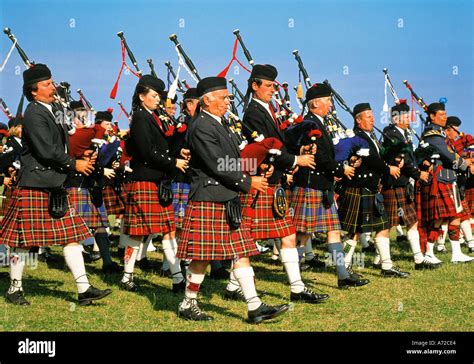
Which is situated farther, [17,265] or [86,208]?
[86,208]

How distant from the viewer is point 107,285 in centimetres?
673

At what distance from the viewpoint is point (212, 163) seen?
16.1ft

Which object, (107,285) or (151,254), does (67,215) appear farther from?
(151,254)

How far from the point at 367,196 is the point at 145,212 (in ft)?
8.27

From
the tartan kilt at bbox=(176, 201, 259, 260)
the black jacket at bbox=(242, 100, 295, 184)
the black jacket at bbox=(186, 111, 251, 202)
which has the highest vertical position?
the black jacket at bbox=(242, 100, 295, 184)

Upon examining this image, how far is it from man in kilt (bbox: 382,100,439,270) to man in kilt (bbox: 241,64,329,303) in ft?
6.77

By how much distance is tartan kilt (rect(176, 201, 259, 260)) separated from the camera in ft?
16.2

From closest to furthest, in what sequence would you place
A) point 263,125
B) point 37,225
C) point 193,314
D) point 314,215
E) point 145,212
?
point 193,314, point 37,225, point 263,125, point 145,212, point 314,215

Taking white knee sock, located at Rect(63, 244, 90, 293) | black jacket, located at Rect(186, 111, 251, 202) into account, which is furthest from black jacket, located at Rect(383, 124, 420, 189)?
white knee sock, located at Rect(63, 244, 90, 293)

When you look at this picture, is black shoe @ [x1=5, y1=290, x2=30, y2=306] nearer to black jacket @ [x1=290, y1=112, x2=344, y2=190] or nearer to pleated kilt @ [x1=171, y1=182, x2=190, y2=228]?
pleated kilt @ [x1=171, y1=182, x2=190, y2=228]

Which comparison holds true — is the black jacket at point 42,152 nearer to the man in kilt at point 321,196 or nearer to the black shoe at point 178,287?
the black shoe at point 178,287

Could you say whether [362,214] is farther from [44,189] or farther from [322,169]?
[44,189]

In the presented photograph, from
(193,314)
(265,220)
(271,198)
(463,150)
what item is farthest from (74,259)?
(463,150)
